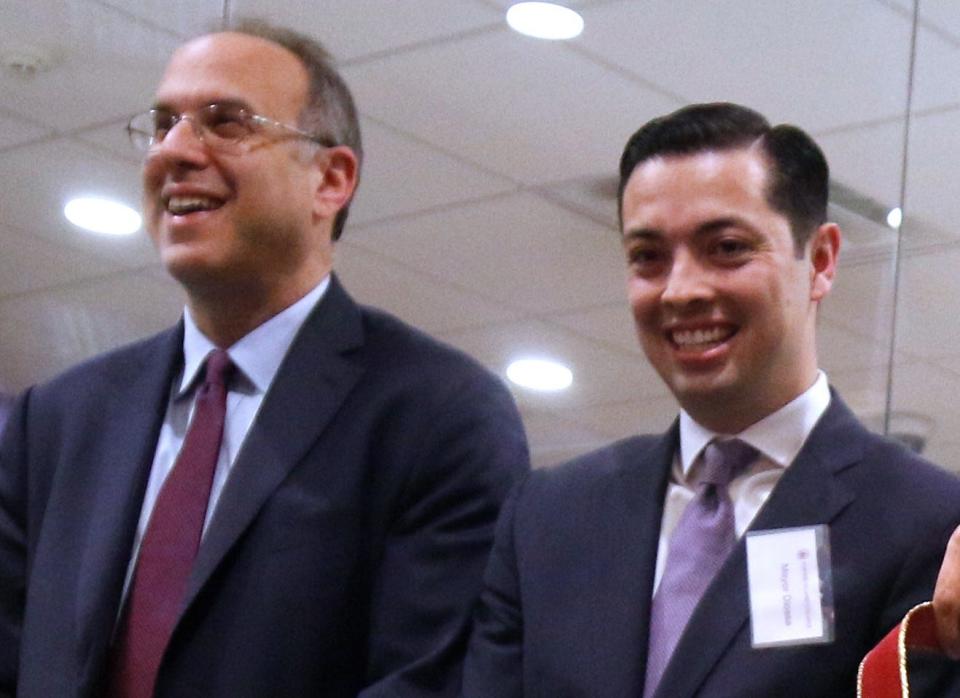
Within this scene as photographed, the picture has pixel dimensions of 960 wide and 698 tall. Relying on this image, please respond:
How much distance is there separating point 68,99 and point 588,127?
0.96 m

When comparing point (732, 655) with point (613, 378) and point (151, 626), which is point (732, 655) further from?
point (613, 378)

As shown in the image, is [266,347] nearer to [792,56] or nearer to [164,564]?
[164,564]

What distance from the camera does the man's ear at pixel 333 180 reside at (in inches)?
88.4

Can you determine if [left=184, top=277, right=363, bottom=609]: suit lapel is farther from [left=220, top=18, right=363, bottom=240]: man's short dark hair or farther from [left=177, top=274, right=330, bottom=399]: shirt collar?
[left=220, top=18, right=363, bottom=240]: man's short dark hair

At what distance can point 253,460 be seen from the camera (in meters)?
2.09

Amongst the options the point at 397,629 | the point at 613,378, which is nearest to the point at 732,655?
the point at 397,629

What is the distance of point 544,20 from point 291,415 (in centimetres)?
165

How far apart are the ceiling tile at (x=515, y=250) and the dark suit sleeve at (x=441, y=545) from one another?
3.99ft

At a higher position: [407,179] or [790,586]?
[407,179]

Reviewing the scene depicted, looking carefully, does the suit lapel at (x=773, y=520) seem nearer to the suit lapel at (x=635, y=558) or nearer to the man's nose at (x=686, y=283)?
the suit lapel at (x=635, y=558)

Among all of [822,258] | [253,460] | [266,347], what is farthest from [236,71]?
[822,258]

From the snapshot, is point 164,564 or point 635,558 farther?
point 164,564

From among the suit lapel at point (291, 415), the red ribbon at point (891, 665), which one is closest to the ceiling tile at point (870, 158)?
the suit lapel at point (291, 415)

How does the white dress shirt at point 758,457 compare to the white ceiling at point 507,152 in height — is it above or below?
below
